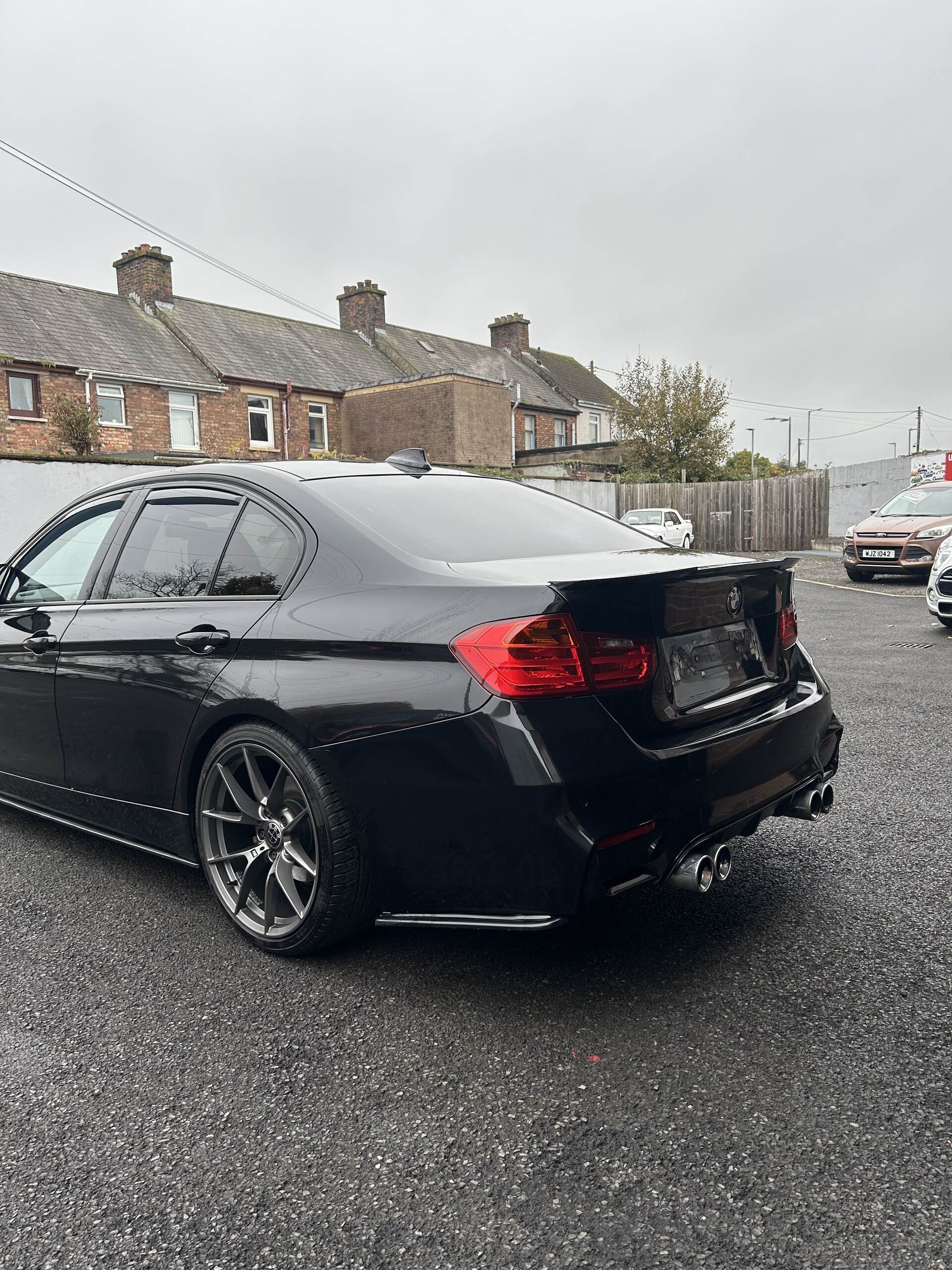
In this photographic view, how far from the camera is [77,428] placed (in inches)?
856

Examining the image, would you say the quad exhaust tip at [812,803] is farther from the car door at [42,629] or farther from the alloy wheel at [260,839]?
the car door at [42,629]

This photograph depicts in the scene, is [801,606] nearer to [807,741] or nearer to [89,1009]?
[807,741]

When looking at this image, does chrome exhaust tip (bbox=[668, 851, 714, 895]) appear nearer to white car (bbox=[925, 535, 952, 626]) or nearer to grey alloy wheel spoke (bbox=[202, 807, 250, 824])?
grey alloy wheel spoke (bbox=[202, 807, 250, 824])

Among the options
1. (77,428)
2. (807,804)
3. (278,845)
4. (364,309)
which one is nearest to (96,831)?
(278,845)

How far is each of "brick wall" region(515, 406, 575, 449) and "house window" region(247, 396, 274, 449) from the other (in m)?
13.4

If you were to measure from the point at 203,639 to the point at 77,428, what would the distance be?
20.6m

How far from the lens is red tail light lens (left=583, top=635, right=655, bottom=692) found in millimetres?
2590

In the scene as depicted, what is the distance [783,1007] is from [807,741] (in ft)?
2.91

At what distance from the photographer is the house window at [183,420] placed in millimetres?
31250

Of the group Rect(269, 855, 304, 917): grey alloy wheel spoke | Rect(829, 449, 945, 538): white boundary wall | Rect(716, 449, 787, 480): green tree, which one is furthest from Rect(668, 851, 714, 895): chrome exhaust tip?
Rect(716, 449, 787, 480): green tree

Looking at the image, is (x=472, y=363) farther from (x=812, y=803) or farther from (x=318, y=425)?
(x=812, y=803)

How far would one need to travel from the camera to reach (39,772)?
4.01 m

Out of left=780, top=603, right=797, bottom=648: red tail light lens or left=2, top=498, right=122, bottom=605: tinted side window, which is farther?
left=2, top=498, right=122, bottom=605: tinted side window

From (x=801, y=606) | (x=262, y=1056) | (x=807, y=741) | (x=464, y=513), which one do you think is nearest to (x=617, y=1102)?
(x=262, y=1056)
